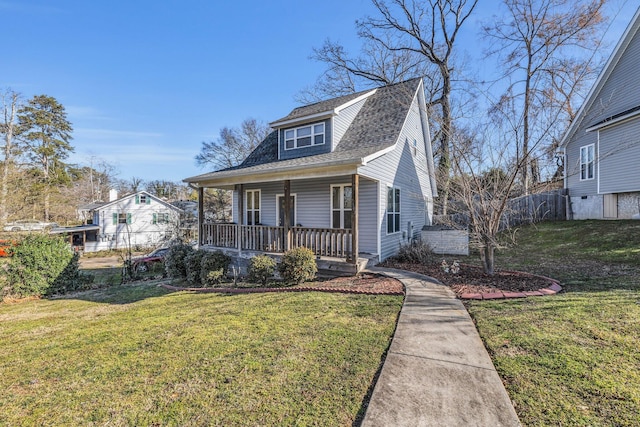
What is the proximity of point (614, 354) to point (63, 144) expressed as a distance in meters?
54.1

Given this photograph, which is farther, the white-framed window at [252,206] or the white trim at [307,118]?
the white-framed window at [252,206]

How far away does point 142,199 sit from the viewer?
30.7 m

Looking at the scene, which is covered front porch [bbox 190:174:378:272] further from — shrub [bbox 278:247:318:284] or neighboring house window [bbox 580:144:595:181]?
neighboring house window [bbox 580:144:595:181]

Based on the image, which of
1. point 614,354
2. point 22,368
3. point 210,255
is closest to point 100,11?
point 210,255

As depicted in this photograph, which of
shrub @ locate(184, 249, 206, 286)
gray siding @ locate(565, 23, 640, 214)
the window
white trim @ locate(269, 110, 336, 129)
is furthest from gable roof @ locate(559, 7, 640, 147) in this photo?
shrub @ locate(184, 249, 206, 286)

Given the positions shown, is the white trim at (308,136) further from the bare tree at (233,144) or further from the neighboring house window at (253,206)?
the bare tree at (233,144)

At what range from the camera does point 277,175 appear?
917 cm

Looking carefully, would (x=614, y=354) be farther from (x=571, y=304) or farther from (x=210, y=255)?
(x=210, y=255)

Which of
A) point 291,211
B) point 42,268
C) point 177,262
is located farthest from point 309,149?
point 42,268

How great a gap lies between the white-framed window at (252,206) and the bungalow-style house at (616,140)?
1350 cm

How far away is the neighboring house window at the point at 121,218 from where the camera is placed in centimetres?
2947

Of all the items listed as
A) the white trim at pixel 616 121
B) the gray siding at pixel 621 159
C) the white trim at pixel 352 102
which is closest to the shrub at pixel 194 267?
the white trim at pixel 352 102

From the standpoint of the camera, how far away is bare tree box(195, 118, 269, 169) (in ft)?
105

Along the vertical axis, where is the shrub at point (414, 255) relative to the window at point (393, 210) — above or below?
below
